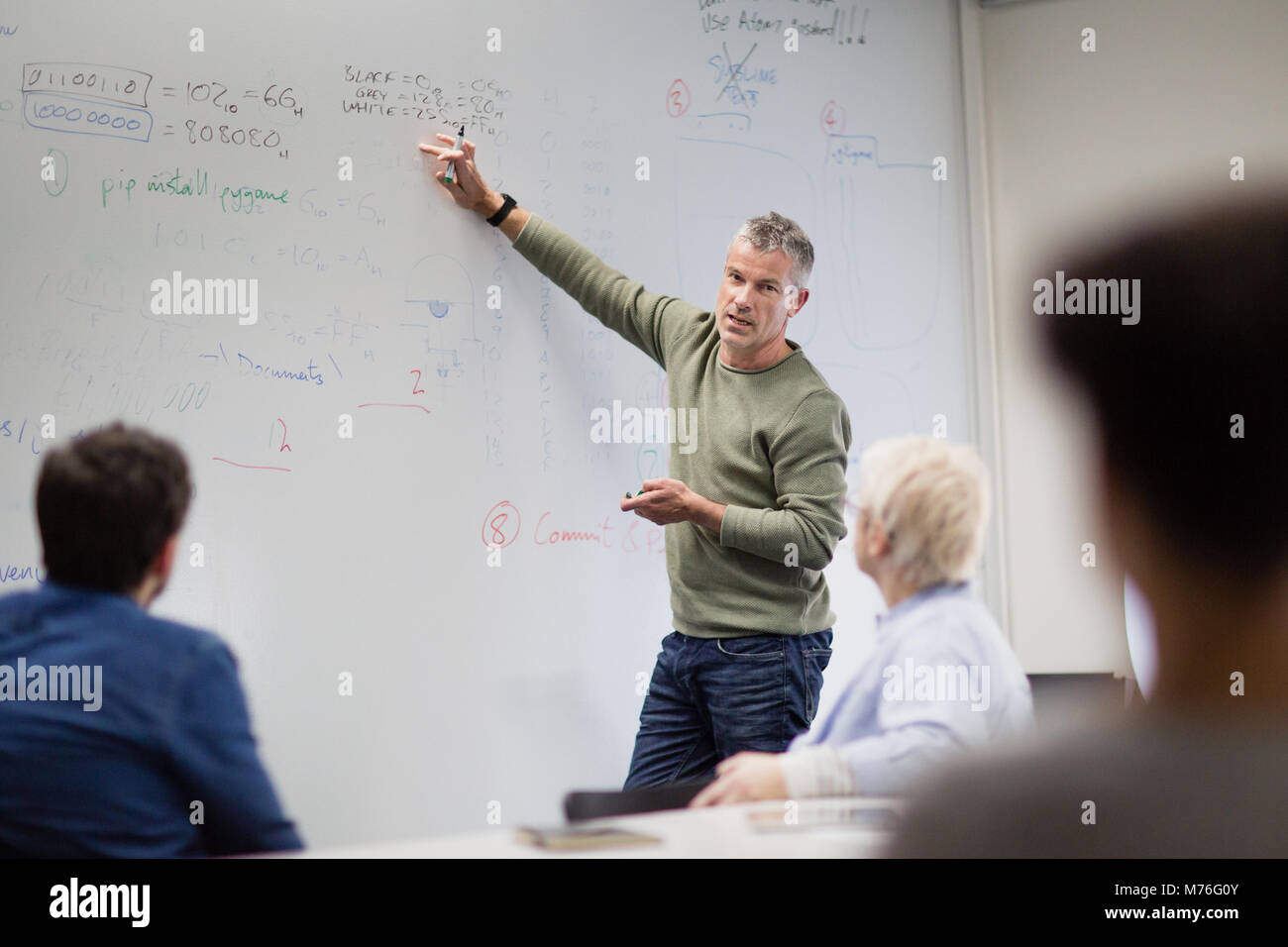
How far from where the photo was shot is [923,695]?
1.44m

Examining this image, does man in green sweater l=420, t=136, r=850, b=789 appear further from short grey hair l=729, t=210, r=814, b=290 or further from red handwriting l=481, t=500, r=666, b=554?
red handwriting l=481, t=500, r=666, b=554

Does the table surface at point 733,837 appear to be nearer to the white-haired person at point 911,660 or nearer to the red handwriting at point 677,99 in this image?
the white-haired person at point 911,660

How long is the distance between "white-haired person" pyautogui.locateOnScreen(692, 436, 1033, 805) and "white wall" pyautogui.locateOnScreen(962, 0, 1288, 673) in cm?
95

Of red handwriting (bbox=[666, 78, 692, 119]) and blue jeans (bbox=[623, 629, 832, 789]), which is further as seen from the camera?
red handwriting (bbox=[666, 78, 692, 119])

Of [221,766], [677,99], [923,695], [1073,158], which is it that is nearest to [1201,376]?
[1073,158]

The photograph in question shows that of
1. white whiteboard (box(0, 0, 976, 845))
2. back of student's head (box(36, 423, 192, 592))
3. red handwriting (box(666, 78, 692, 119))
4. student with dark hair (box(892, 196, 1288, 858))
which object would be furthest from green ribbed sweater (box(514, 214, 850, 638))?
back of student's head (box(36, 423, 192, 592))

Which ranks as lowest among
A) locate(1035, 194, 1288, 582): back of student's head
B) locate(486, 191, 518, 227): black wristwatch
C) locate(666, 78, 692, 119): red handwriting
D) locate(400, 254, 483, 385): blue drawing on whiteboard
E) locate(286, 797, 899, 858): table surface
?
locate(286, 797, 899, 858): table surface

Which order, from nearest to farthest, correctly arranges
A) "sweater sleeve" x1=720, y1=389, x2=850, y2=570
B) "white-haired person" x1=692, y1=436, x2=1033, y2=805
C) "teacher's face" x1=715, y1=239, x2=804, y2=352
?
"white-haired person" x1=692, y1=436, x2=1033, y2=805
"sweater sleeve" x1=720, y1=389, x2=850, y2=570
"teacher's face" x1=715, y1=239, x2=804, y2=352

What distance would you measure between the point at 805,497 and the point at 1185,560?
0.76 m

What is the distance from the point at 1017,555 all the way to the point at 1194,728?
3.79ft

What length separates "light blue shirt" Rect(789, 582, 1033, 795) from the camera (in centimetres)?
146
